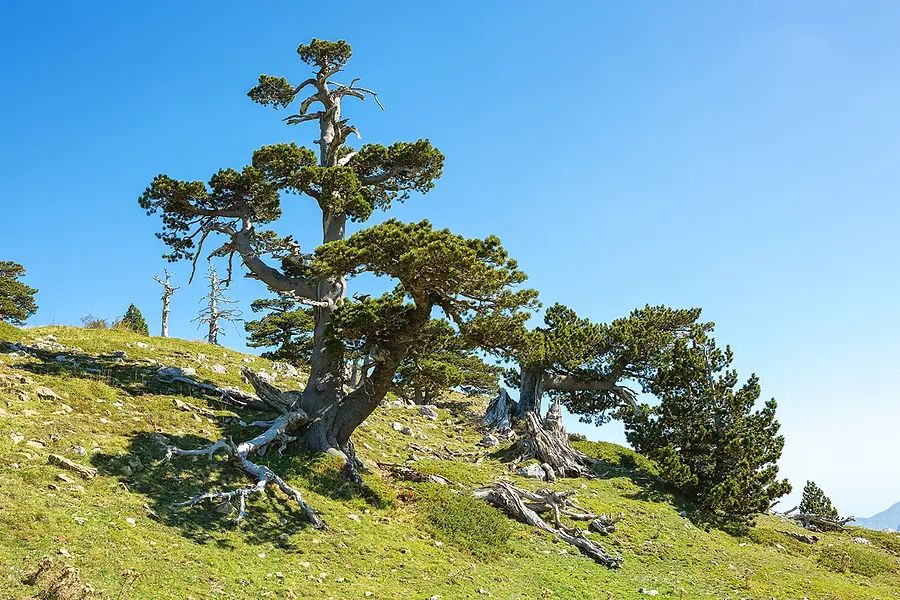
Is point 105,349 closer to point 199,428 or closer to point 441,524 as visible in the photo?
point 199,428

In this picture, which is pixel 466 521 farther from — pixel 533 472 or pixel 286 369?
pixel 286 369

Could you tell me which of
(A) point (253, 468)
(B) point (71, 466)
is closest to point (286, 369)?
(A) point (253, 468)

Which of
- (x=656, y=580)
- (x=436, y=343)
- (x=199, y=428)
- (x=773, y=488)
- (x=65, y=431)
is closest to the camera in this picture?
(x=65, y=431)

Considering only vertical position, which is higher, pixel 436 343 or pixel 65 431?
pixel 436 343

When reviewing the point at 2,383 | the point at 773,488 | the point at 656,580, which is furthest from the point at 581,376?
the point at 2,383

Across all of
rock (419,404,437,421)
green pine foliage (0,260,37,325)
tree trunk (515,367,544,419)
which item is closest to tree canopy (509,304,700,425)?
tree trunk (515,367,544,419)

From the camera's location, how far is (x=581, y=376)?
3491 centimetres

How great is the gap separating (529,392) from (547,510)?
15.0 metres

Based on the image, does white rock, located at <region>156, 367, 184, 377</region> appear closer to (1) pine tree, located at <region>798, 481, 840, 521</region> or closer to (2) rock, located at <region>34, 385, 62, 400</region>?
(2) rock, located at <region>34, 385, 62, 400</region>

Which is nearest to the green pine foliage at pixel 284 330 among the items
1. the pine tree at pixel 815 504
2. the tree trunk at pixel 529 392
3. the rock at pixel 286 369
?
the rock at pixel 286 369

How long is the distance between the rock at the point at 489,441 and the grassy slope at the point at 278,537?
550 cm

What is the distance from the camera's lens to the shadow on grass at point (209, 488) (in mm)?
12938

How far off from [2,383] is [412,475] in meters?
13.2

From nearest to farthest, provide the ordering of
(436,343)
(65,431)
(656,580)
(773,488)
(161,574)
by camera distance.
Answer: (161,574) < (65,431) < (656,580) < (436,343) < (773,488)
